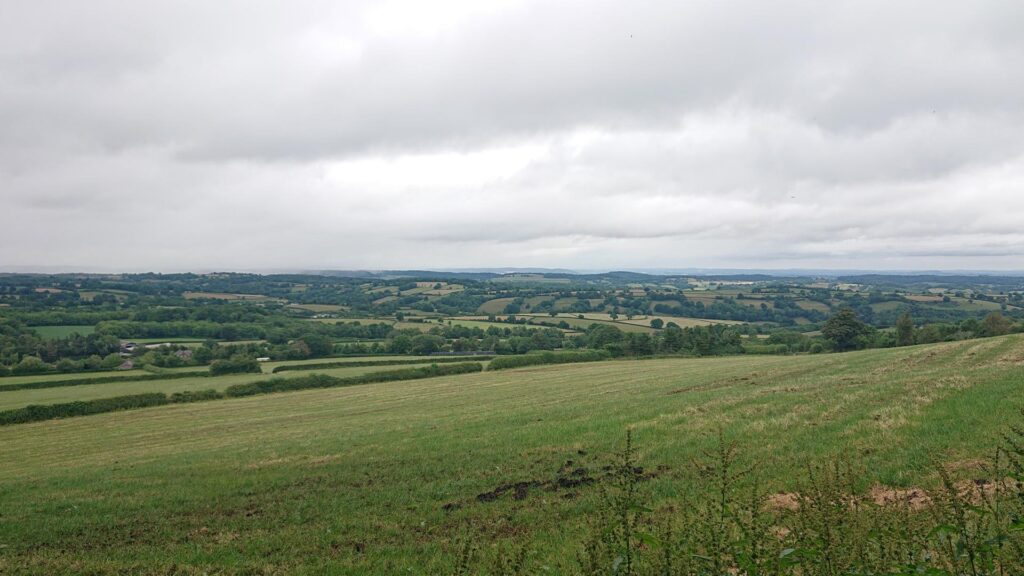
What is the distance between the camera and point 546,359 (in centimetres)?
7906

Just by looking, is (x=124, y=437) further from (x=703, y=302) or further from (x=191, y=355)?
(x=703, y=302)

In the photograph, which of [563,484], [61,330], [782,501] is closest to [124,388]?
[61,330]

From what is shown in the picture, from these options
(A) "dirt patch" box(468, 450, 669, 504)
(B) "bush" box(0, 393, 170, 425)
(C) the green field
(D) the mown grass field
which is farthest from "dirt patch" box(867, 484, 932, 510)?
(C) the green field

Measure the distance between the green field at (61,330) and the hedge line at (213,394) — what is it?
56.2 meters

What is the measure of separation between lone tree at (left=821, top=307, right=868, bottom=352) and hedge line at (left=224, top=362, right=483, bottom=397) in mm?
51491

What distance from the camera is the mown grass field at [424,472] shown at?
1017 centimetres

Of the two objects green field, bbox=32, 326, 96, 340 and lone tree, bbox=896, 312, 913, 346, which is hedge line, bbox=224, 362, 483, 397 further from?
lone tree, bbox=896, 312, 913, 346

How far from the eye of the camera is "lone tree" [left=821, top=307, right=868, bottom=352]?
250 feet

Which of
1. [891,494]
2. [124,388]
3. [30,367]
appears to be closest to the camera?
[891,494]

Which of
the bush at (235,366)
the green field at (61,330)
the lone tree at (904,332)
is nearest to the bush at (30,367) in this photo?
the bush at (235,366)

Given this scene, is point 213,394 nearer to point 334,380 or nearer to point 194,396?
point 194,396

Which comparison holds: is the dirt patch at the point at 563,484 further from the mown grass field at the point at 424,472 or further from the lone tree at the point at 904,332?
the lone tree at the point at 904,332

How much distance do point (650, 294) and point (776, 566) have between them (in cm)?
18096

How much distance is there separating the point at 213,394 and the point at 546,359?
4335cm
